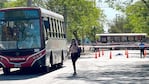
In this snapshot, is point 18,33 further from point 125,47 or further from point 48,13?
point 125,47

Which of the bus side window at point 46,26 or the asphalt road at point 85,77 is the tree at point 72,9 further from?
the bus side window at point 46,26

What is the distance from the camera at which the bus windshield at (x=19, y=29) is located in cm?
2567

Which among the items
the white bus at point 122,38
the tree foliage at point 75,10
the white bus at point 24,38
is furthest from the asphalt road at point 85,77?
Result: the white bus at point 122,38

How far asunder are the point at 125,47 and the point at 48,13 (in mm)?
68872

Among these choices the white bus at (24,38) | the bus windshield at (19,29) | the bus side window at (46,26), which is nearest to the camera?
the white bus at (24,38)

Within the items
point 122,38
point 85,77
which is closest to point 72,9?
point 122,38

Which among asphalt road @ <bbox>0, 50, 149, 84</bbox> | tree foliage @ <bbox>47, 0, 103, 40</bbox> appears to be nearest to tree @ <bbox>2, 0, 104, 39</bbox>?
tree foliage @ <bbox>47, 0, 103, 40</bbox>

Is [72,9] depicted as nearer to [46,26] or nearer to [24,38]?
[46,26]

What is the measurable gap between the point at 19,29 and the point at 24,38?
0.54 meters

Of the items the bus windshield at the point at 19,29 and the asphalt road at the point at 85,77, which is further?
the bus windshield at the point at 19,29

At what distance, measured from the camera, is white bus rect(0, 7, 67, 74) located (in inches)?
998

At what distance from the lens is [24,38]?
25.9 meters

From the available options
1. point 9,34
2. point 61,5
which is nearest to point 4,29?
point 9,34

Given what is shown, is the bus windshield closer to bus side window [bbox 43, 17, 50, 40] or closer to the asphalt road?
bus side window [bbox 43, 17, 50, 40]
